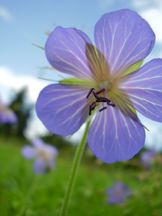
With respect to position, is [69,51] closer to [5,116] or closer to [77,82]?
[77,82]

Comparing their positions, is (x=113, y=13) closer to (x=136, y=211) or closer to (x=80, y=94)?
(x=80, y=94)

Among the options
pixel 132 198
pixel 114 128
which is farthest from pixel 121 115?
pixel 132 198

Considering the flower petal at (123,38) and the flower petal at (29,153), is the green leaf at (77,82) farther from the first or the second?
the flower petal at (29,153)

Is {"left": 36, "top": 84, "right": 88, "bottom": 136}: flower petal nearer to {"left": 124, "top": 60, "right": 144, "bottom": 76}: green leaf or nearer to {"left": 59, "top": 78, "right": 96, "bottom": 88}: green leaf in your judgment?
{"left": 59, "top": 78, "right": 96, "bottom": 88}: green leaf

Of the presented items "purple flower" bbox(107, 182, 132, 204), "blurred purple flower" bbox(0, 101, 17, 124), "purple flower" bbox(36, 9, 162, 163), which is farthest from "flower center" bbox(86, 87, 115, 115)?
"blurred purple flower" bbox(0, 101, 17, 124)

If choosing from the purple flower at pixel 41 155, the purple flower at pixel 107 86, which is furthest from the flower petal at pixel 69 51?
the purple flower at pixel 41 155

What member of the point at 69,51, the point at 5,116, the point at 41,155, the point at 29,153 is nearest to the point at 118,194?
the point at 41,155

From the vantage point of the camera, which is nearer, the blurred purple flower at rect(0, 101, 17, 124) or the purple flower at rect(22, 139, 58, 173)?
the purple flower at rect(22, 139, 58, 173)
